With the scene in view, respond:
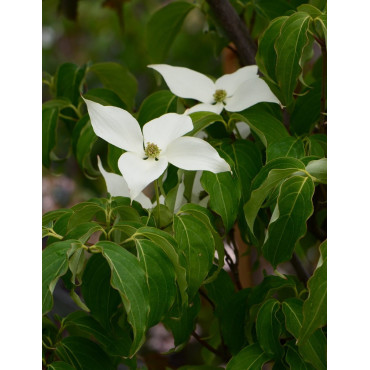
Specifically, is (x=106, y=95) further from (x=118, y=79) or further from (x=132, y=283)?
(x=132, y=283)

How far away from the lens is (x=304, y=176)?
0.44m

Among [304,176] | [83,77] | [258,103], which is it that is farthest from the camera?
[83,77]

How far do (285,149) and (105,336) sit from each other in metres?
0.21

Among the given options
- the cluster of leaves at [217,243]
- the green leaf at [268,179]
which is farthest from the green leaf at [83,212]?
the green leaf at [268,179]

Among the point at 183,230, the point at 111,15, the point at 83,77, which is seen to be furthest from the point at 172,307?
the point at 111,15

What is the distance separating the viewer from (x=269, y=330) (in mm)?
482

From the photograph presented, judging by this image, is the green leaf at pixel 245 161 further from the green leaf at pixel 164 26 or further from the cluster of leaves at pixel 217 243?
the green leaf at pixel 164 26

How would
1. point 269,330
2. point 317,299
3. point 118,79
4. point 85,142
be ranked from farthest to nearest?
point 118,79 → point 85,142 → point 269,330 → point 317,299

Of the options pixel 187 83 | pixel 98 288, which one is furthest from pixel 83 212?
pixel 187 83

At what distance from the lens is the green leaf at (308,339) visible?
448 mm

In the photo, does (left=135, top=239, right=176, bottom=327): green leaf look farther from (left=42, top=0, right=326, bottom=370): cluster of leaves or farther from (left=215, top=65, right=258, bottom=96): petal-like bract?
(left=215, top=65, right=258, bottom=96): petal-like bract

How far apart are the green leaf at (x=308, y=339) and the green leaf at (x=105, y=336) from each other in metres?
0.13
